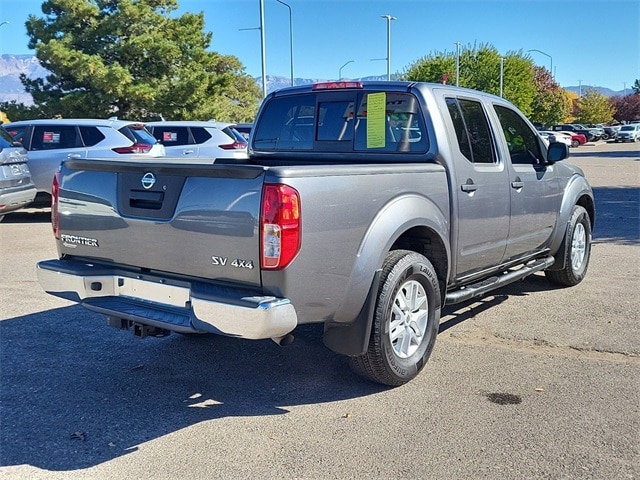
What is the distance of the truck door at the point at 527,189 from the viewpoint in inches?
218

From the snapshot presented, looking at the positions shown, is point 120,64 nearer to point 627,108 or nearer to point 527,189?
point 527,189

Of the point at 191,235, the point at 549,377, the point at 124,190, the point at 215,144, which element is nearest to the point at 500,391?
the point at 549,377

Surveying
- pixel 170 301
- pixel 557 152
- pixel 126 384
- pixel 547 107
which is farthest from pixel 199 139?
pixel 547 107

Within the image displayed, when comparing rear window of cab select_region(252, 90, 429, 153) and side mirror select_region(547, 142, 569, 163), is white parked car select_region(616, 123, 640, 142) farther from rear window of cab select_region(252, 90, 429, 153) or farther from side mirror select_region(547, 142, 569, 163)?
rear window of cab select_region(252, 90, 429, 153)

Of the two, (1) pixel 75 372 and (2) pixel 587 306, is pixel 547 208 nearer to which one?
(2) pixel 587 306

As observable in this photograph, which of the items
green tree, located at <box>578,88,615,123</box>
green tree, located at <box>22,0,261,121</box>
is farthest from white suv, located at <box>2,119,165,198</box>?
green tree, located at <box>578,88,615,123</box>

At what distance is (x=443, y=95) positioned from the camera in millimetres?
4953

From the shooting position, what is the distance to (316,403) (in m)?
4.08

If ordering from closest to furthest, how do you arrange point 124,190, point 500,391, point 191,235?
point 191,235 → point 124,190 → point 500,391

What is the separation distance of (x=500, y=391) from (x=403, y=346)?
679 mm

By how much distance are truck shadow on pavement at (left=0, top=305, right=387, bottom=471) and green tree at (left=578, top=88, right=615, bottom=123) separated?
300 ft

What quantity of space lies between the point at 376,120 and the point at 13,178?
284 inches

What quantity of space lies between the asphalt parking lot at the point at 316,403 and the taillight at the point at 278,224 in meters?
1.02

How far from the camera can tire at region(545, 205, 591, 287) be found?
6648 mm
